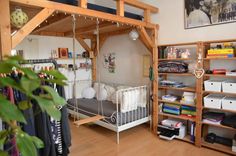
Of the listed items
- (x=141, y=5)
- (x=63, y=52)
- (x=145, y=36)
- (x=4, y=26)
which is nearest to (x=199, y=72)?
(x=145, y=36)

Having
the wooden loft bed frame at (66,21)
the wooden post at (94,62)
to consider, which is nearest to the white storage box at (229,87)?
the wooden loft bed frame at (66,21)

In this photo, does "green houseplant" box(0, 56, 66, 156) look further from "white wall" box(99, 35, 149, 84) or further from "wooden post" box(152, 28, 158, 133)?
"white wall" box(99, 35, 149, 84)

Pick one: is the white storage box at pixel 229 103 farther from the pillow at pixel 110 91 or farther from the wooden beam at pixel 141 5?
the pillow at pixel 110 91

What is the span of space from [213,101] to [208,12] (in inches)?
59.3

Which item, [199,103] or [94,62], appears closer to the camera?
[199,103]

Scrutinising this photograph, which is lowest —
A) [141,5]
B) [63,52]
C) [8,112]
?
[8,112]

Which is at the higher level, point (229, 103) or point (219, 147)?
point (229, 103)

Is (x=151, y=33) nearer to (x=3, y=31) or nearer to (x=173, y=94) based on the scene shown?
(x=173, y=94)

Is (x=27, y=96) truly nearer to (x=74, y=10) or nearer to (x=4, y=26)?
(x=4, y=26)

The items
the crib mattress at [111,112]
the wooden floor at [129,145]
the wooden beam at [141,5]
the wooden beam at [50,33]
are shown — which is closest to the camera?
Answer: the wooden floor at [129,145]

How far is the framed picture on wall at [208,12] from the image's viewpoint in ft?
9.97

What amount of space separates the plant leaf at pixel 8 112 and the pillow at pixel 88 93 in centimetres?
443

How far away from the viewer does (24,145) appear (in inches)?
22.4

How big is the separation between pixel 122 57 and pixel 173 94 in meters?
1.58
